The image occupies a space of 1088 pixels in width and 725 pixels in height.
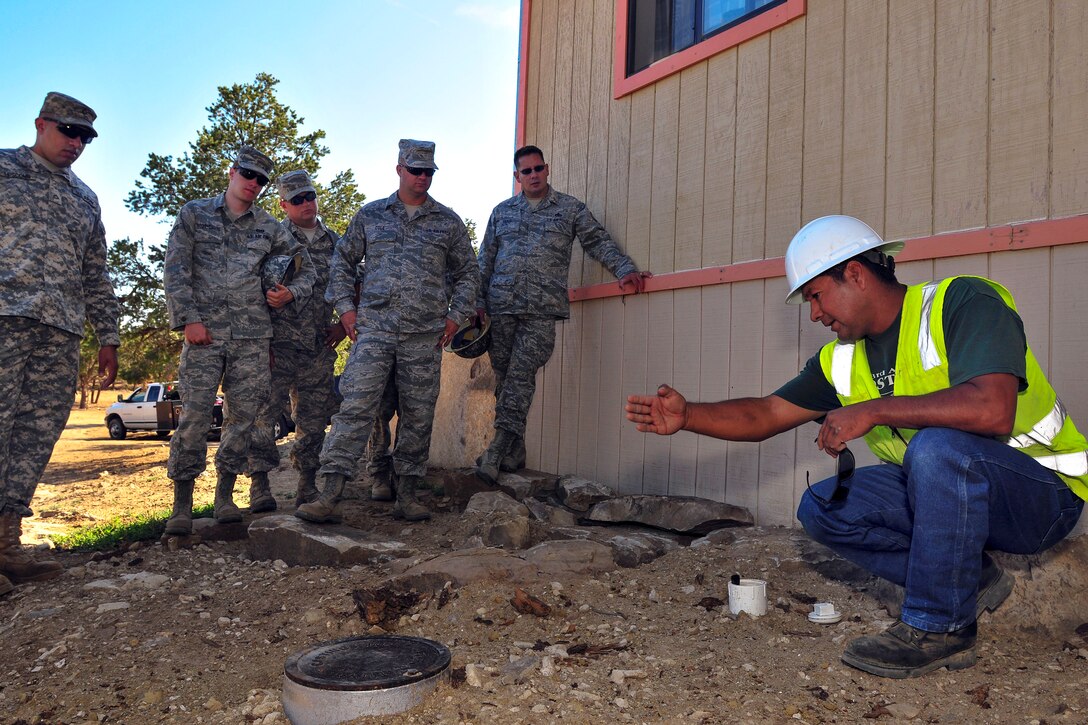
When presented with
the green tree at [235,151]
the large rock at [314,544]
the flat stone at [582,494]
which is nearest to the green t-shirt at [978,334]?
the large rock at [314,544]

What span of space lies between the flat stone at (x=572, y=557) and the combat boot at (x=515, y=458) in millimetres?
2039

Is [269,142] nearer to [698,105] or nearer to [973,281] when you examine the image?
[698,105]

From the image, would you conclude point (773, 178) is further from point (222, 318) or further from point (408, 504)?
point (222, 318)

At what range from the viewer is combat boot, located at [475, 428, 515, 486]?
528 cm

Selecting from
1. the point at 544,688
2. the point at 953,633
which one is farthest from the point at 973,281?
the point at 544,688

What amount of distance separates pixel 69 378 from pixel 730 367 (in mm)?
3286

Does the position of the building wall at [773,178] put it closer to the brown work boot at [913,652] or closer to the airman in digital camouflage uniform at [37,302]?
the brown work boot at [913,652]

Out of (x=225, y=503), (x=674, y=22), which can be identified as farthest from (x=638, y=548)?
(x=674, y=22)

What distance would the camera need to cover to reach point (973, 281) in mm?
2320

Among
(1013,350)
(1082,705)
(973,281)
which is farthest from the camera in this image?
(973,281)

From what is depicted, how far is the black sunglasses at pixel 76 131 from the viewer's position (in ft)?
13.0

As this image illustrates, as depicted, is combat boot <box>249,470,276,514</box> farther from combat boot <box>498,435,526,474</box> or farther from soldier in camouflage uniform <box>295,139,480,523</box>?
combat boot <box>498,435,526,474</box>

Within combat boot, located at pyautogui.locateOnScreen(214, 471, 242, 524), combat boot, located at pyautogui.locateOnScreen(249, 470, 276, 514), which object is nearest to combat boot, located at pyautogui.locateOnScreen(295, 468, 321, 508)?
combat boot, located at pyautogui.locateOnScreen(249, 470, 276, 514)

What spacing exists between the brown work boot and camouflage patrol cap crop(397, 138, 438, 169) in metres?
3.38
